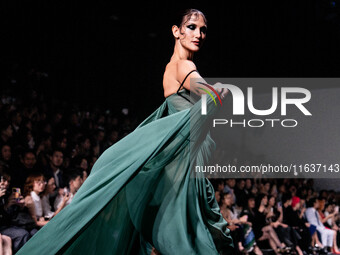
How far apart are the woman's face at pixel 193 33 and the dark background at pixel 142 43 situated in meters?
3.43

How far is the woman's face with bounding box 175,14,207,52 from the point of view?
220cm

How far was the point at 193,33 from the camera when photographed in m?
2.21

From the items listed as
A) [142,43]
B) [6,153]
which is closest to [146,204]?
[6,153]

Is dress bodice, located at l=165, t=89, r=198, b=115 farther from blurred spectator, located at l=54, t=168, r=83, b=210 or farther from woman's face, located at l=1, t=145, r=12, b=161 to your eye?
woman's face, located at l=1, t=145, r=12, b=161

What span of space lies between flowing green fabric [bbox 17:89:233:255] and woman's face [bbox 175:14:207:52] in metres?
0.36

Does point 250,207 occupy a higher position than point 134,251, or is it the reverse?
point 250,207

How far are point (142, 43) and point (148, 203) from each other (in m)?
5.41

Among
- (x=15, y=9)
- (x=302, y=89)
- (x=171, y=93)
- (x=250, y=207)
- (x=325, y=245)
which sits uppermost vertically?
(x=15, y=9)

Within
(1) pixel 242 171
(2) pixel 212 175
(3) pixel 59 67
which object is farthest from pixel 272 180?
(3) pixel 59 67

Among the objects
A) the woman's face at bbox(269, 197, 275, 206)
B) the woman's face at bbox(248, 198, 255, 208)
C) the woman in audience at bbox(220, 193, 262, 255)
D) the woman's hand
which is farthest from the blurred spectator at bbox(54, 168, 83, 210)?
the woman's face at bbox(269, 197, 275, 206)

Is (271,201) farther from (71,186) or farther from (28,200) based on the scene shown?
(28,200)

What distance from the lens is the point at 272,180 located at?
22.6 ft

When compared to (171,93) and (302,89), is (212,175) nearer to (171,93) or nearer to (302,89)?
(302,89)

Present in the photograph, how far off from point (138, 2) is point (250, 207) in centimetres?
315
